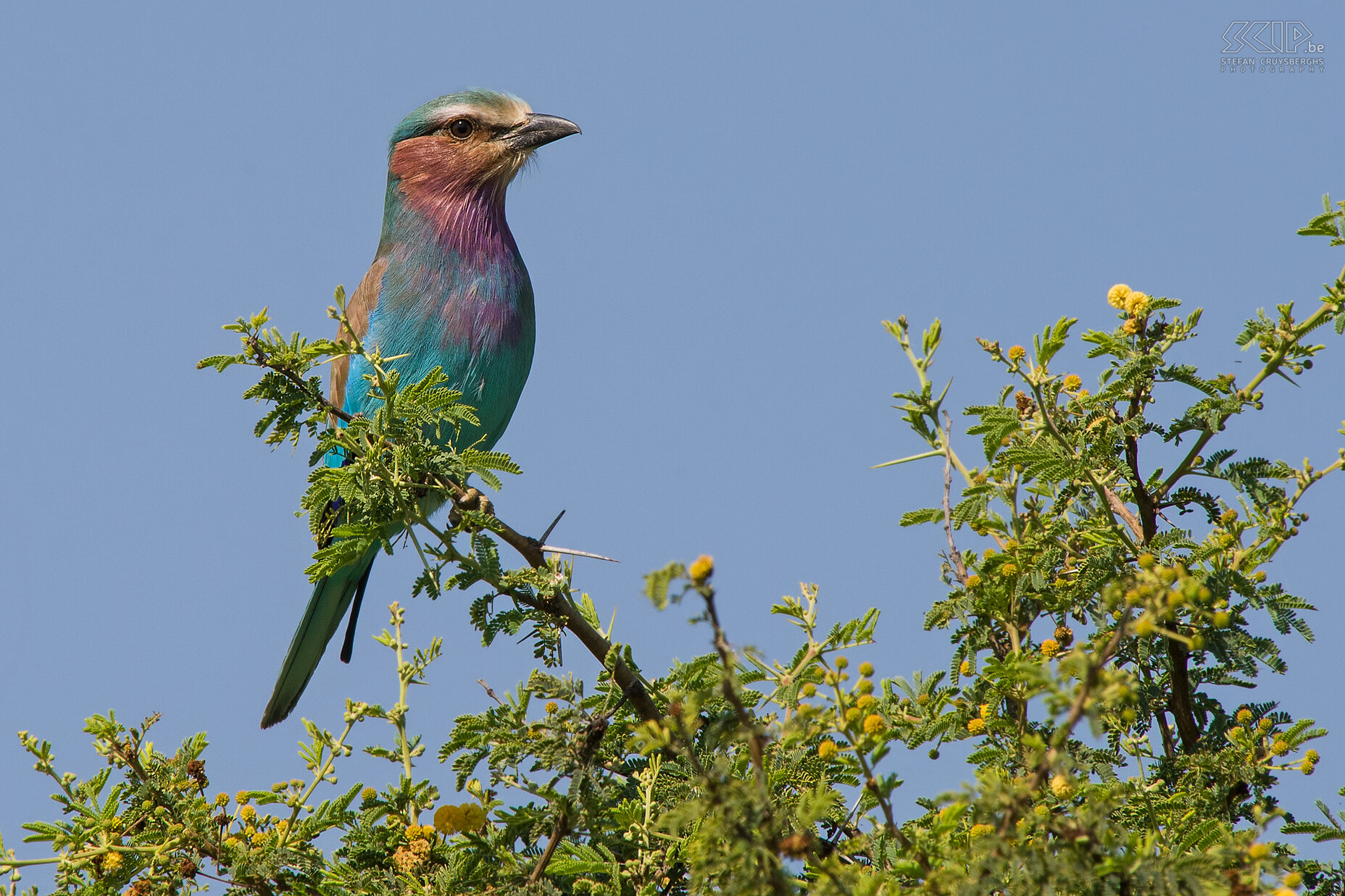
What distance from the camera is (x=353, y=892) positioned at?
264cm

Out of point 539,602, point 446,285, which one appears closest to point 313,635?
point 446,285

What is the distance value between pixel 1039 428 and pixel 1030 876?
126 centimetres

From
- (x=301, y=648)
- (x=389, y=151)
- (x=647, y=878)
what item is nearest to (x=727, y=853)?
(x=647, y=878)

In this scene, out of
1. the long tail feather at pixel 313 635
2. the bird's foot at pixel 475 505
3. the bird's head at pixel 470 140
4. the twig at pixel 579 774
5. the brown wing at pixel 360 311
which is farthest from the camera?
the bird's head at pixel 470 140

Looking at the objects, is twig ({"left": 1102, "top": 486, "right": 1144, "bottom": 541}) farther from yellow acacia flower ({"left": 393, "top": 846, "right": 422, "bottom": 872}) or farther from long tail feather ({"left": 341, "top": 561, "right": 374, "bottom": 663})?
→ long tail feather ({"left": 341, "top": 561, "right": 374, "bottom": 663})

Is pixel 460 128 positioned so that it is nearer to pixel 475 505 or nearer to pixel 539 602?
pixel 475 505

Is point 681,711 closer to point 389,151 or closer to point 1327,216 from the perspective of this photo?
point 1327,216

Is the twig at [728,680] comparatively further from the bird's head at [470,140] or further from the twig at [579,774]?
the bird's head at [470,140]

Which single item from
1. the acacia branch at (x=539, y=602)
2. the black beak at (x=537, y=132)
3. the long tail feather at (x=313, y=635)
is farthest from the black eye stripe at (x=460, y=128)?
the acacia branch at (x=539, y=602)

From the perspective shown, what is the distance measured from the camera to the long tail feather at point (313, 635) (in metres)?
4.91

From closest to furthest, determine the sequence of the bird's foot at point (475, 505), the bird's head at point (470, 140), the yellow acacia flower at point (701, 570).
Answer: the yellow acacia flower at point (701, 570), the bird's foot at point (475, 505), the bird's head at point (470, 140)

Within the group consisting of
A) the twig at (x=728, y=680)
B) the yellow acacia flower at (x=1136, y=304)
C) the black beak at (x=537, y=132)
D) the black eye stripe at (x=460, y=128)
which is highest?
the black eye stripe at (x=460, y=128)

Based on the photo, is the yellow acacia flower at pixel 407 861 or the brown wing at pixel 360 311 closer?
the yellow acacia flower at pixel 407 861

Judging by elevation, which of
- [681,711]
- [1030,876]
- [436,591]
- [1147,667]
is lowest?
[1030,876]
